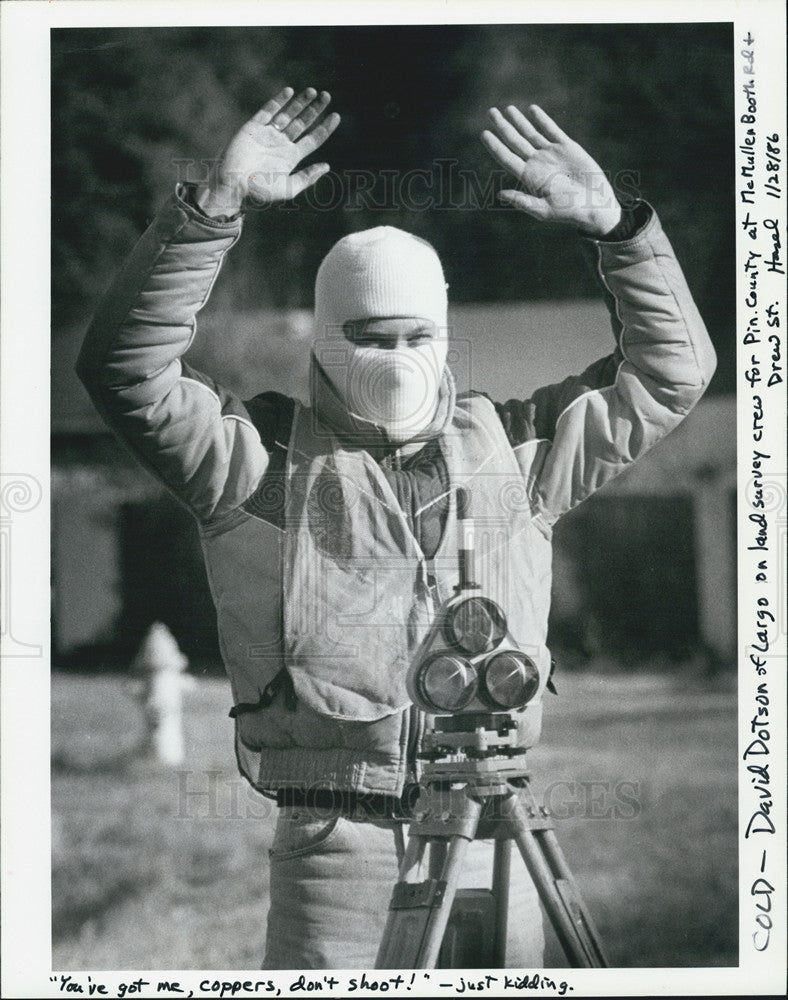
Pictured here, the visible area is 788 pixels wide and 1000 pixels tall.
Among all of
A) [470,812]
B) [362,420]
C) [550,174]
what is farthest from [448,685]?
[550,174]

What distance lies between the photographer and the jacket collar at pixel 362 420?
114 inches

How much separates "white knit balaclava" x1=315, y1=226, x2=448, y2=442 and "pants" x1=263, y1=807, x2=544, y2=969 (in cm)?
87

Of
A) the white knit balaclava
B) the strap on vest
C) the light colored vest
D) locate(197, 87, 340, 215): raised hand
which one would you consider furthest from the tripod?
locate(197, 87, 340, 215): raised hand

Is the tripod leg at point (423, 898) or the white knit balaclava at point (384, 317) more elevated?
the white knit balaclava at point (384, 317)

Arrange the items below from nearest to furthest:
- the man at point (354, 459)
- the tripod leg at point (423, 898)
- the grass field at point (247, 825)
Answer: the tripod leg at point (423, 898) < the man at point (354, 459) < the grass field at point (247, 825)

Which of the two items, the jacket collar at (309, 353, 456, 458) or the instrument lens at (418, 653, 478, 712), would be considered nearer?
the instrument lens at (418, 653, 478, 712)

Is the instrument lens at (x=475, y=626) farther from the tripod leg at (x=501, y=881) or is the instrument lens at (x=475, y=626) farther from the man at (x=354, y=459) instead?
the tripod leg at (x=501, y=881)

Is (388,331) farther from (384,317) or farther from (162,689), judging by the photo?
(162,689)

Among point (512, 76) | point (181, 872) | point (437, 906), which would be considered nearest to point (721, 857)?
point (437, 906)

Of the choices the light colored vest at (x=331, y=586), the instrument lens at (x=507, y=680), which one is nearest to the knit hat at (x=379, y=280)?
the light colored vest at (x=331, y=586)

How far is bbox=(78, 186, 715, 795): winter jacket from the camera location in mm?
2834

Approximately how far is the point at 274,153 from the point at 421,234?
37 cm

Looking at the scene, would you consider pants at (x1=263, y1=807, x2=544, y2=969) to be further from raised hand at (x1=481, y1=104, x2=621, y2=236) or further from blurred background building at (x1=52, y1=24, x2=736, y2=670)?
raised hand at (x1=481, y1=104, x2=621, y2=236)

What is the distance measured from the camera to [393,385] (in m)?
2.88
